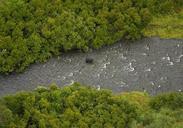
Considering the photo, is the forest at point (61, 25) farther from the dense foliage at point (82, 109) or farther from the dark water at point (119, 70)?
the dense foliage at point (82, 109)

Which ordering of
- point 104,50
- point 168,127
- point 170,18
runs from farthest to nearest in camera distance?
point 170,18
point 104,50
point 168,127

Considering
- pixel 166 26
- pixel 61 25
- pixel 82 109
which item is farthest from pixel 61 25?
pixel 82 109

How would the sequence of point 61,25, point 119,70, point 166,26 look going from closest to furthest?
point 119,70, point 61,25, point 166,26

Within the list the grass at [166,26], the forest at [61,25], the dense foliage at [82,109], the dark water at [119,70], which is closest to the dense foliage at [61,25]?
the forest at [61,25]

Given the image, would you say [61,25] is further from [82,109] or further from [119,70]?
[82,109]

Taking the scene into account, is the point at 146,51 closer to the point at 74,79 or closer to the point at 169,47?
the point at 169,47

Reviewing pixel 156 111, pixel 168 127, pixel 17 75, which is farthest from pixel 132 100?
pixel 17 75
